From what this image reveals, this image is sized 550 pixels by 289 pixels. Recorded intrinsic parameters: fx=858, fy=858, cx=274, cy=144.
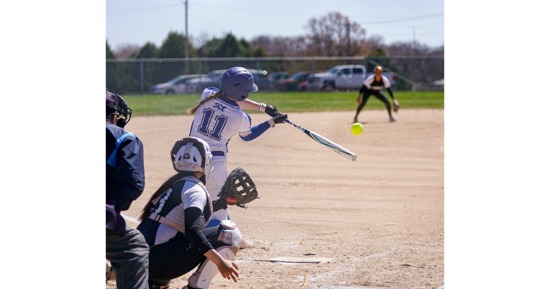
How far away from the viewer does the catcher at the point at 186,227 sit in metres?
5.19

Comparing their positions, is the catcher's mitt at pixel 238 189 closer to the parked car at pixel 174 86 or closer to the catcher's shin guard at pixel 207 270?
the catcher's shin guard at pixel 207 270

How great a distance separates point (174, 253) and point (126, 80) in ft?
94.4

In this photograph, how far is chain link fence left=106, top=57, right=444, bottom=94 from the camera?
34.2 meters

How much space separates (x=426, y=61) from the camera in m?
37.2

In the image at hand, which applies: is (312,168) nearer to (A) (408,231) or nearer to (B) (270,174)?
(B) (270,174)

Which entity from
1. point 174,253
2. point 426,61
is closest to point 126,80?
point 426,61

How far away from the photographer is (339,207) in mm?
9891

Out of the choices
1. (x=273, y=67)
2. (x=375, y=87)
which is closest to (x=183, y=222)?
(x=375, y=87)

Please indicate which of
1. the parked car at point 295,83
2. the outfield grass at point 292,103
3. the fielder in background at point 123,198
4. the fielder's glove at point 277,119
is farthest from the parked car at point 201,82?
the fielder in background at point 123,198

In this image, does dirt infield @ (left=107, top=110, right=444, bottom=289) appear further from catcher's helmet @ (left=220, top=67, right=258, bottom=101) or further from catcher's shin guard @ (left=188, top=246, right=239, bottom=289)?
catcher's helmet @ (left=220, top=67, right=258, bottom=101)

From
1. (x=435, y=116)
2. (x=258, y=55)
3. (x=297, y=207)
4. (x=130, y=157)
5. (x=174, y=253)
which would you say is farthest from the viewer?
(x=258, y=55)

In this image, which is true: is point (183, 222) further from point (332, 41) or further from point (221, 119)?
point (332, 41)

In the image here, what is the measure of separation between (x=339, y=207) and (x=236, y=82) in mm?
3124
